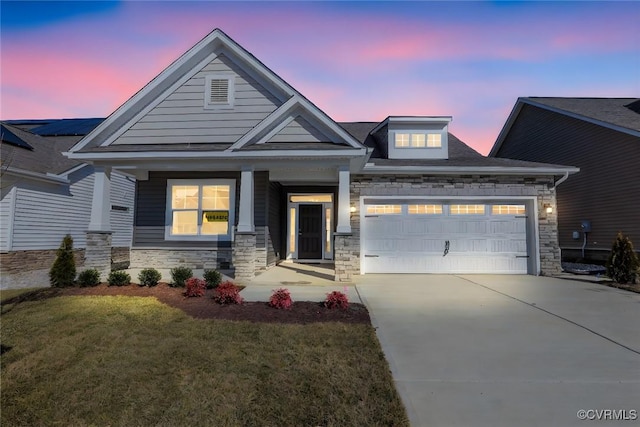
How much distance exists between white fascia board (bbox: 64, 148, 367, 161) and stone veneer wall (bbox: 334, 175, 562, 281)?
206 cm

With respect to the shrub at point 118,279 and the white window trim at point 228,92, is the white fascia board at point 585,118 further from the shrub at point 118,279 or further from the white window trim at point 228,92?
the shrub at point 118,279

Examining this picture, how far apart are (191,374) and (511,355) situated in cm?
360

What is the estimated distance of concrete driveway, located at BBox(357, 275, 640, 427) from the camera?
8.75ft

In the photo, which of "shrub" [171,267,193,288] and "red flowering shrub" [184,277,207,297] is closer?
"red flowering shrub" [184,277,207,297]

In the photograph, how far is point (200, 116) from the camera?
404 inches

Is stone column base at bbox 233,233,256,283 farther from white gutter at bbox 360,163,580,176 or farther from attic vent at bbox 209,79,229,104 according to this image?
attic vent at bbox 209,79,229,104

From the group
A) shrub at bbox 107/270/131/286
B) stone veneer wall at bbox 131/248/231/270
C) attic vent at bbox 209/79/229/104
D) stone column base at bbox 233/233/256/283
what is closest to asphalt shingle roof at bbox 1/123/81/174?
stone veneer wall at bbox 131/248/231/270

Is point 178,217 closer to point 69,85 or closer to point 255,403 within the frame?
point 69,85

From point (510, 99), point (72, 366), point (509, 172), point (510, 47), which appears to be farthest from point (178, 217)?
point (510, 99)

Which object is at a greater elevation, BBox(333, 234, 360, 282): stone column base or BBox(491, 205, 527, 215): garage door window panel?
BBox(491, 205, 527, 215): garage door window panel

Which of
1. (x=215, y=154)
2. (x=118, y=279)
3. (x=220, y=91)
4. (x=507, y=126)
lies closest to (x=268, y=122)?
(x=215, y=154)

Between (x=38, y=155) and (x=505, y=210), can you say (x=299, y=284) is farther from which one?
(x=38, y=155)

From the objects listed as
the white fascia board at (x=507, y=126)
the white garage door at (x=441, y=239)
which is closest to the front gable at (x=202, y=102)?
the white garage door at (x=441, y=239)

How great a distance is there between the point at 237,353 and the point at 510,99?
20651 mm
